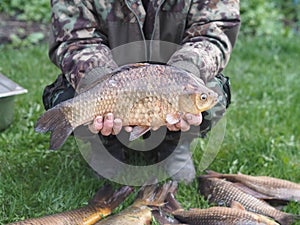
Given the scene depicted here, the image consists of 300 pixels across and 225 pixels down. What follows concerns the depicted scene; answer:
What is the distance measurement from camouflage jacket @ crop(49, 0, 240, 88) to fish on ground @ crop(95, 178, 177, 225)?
60 centimetres

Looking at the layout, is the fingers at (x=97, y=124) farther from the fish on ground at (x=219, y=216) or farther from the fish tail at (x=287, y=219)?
the fish tail at (x=287, y=219)

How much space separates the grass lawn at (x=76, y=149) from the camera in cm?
287

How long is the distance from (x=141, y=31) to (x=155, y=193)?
772mm

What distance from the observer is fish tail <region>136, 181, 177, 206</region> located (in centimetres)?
282

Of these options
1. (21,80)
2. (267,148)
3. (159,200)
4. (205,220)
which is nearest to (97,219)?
(159,200)

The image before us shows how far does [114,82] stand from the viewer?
2400 millimetres

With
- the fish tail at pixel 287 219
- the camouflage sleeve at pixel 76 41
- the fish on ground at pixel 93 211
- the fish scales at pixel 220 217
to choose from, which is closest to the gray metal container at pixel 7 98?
the camouflage sleeve at pixel 76 41

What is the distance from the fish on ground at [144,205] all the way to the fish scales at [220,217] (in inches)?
5.0

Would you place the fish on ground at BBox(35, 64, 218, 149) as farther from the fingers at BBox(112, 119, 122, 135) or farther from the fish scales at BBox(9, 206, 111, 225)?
the fish scales at BBox(9, 206, 111, 225)

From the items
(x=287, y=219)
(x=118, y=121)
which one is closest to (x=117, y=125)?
(x=118, y=121)

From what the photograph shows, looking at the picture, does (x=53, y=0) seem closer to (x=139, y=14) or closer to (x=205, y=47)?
(x=139, y=14)

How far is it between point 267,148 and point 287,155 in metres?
0.12

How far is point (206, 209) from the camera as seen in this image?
9.05 ft

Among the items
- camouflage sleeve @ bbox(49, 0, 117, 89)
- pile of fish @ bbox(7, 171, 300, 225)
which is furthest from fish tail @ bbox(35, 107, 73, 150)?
pile of fish @ bbox(7, 171, 300, 225)
